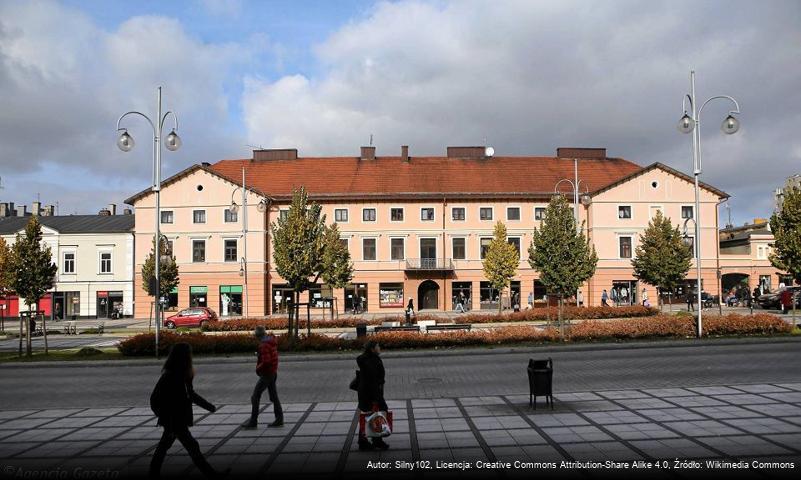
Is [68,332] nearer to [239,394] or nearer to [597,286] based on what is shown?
[239,394]

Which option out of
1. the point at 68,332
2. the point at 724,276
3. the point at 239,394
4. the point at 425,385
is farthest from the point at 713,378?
the point at 724,276

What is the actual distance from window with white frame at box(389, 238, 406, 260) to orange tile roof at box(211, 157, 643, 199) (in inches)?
157

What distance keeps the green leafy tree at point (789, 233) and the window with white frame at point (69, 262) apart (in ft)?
186

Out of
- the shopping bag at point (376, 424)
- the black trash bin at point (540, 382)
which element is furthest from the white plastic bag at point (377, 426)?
the black trash bin at point (540, 382)

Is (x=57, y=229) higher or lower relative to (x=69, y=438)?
higher

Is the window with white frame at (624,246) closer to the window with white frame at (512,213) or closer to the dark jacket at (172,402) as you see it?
the window with white frame at (512,213)

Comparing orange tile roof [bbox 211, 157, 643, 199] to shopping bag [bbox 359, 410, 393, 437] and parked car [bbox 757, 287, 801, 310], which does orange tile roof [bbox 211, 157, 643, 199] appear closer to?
parked car [bbox 757, 287, 801, 310]

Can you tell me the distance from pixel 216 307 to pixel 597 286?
3300 centimetres

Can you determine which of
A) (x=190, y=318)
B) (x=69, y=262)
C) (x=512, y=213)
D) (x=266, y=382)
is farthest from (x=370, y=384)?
(x=69, y=262)

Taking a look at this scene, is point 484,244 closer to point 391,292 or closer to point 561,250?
point 391,292

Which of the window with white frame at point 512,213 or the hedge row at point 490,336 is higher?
the window with white frame at point 512,213

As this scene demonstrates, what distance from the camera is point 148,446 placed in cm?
967

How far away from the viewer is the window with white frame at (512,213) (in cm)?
5228

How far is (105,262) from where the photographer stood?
185 ft
